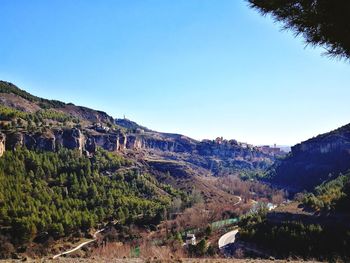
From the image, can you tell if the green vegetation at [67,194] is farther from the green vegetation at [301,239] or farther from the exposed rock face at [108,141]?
the green vegetation at [301,239]

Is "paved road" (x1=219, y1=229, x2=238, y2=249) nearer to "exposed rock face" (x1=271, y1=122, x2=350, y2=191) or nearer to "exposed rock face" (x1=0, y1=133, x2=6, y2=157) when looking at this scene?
"exposed rock face" (x1=0, y1=133, x2=6, y2=157)

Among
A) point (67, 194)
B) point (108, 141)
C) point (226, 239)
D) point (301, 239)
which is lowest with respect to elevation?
point (226, 239)

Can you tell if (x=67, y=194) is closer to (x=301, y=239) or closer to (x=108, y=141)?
(x=301, y=239)

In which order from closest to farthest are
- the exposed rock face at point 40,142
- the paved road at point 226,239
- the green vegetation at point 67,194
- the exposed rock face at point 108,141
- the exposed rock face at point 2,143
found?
the paved road at point 226,239, the green vegetation at point 67,194, the exposed rock face at point 2,143, the exposed rock face at point 40,142, the exposed rock face at point 108,141

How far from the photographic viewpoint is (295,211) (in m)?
51.1

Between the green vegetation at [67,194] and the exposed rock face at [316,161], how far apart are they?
173 feet

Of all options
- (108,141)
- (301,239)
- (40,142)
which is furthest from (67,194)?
(108,141)

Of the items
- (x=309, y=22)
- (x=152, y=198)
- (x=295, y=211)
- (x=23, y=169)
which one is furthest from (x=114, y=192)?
(x=309, y=22)

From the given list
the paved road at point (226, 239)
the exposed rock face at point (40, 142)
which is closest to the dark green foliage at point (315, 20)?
the paved road at point (226, 239)

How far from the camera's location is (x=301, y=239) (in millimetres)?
38750

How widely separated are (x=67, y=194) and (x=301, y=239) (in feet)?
143

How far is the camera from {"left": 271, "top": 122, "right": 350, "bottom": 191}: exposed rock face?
117 meters

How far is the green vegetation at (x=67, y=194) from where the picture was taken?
5181 centimetres

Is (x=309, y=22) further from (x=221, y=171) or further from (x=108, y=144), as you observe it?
(x=221, y=171)
